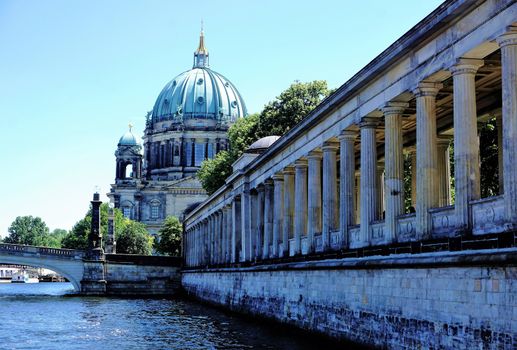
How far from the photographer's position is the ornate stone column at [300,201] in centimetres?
3350

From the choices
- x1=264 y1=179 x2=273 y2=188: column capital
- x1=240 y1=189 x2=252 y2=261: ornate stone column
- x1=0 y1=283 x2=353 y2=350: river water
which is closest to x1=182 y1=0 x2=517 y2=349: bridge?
x1=264 y1=179 x2=273 y2=188: column capital

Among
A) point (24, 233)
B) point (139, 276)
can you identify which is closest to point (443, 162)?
point (139, 276)

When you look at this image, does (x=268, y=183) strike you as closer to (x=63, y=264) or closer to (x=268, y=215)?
(x=268, y=215)

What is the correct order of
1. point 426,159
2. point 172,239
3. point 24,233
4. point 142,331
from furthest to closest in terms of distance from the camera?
point 24,233
point 172,239
point 142,331
point 426,159

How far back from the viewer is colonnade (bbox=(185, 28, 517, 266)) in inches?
728

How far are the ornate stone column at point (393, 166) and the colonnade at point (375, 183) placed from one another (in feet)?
0.09

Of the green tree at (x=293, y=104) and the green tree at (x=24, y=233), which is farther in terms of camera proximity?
the green tree at (x=24, y=233)

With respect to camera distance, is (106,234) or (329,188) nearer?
(329,188)

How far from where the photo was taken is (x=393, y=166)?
23422 millimetres

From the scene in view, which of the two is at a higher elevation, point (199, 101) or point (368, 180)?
point (199, 101)

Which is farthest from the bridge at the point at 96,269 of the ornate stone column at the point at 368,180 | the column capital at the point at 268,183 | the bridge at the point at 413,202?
→ the ornate stone column at the point at 368,180

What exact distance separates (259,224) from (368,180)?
16.1m

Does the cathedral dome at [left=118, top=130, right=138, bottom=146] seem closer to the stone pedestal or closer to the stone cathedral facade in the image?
the stone cathedral facade

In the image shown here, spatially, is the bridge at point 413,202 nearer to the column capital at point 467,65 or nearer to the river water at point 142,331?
the column capital at point 467,65
